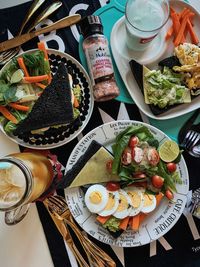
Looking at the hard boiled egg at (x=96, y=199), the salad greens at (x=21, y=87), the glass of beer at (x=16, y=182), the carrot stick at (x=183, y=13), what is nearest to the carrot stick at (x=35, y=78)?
the salad greens at (x=21, y=87)

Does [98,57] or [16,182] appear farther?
[98,57]

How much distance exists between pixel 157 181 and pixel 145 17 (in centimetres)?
47

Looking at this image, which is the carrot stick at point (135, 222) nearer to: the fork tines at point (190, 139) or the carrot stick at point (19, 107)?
the fork tines at point (190, 139)

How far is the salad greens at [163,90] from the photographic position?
44.8 inches

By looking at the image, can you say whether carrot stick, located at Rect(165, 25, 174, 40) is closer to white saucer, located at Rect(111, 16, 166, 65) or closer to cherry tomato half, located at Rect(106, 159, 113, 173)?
white saucer, located at Rect(111, 16, 166, 65)

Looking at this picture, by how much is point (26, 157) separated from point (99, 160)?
0.21 metres

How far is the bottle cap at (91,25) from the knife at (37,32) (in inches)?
2.3

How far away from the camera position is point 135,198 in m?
1.10

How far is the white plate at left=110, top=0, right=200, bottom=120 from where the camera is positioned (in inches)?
45.9

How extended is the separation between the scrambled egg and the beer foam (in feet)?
1.80

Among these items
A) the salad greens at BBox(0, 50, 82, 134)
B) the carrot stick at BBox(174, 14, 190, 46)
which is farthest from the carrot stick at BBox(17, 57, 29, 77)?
the carrot stick at BBox(174, 14, 190, 46)

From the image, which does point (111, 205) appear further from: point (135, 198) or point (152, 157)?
point (152, 157)

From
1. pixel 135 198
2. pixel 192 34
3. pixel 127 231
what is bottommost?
pixel 127 231

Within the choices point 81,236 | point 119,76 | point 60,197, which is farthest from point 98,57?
point 81,236
